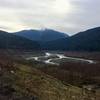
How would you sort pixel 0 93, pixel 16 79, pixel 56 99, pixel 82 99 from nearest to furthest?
pixel 0 93 < pixel 56 99 < pixel 82 99 < pixel 16 79

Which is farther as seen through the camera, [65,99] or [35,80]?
[35,80]

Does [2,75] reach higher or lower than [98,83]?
higher

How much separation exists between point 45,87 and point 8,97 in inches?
363

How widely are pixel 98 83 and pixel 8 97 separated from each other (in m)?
30.5

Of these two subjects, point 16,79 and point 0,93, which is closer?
point 0,93

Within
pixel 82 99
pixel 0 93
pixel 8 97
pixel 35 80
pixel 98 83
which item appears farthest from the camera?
pixel 98 83

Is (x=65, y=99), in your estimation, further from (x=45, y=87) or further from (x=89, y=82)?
(x=89, y=82)

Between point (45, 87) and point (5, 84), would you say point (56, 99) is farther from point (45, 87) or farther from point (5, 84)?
point (45, 87)

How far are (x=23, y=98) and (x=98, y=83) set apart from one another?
99.1 feet

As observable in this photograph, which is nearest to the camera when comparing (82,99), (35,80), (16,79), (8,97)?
(8,97)

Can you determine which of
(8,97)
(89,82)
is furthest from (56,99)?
(89,82)

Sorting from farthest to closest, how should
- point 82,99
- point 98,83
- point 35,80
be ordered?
1. point 98,83
2. point 35,80
3. point 82,99

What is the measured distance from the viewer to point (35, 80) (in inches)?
1116

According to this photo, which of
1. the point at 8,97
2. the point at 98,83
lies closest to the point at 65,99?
the point at 8,97
